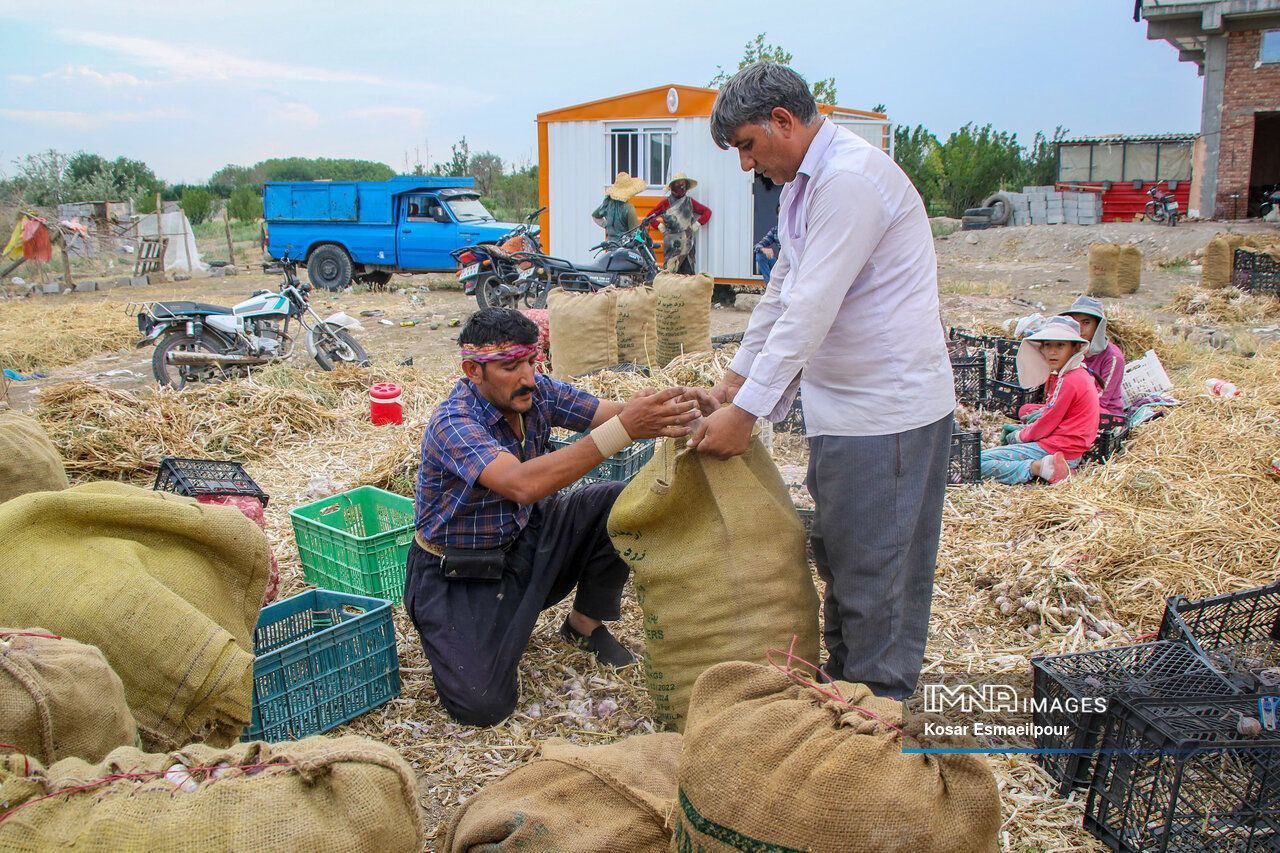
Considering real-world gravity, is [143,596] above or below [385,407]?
above

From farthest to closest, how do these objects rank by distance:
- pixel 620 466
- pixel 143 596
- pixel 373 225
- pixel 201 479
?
pixel 373 225, pixel 620 466, pixel 201 479, pixel 143 596

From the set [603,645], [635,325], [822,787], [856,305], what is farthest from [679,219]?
[822,787]

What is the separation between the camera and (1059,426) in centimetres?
491

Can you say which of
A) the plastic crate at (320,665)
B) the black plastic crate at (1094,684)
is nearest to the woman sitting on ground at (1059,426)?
the black plastic crate at (1094,684)

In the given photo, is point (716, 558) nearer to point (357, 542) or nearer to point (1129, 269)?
point (357, 542)

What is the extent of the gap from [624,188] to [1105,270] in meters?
7.50

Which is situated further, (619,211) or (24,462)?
(619,211)

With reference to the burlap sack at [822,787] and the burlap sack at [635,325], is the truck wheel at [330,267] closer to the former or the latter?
the burlap sack at [635,325]

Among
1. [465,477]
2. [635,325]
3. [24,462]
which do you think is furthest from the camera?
[635,325]

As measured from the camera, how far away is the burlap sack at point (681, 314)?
23.1ft

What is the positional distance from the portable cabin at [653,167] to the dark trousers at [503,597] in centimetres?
992

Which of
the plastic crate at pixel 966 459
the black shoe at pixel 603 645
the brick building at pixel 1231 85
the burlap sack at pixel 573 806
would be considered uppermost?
the brick building at pixel 1231 85

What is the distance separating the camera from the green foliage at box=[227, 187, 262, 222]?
2966cm

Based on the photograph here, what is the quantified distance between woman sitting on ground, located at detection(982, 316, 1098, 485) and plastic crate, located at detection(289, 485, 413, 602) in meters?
3.09
